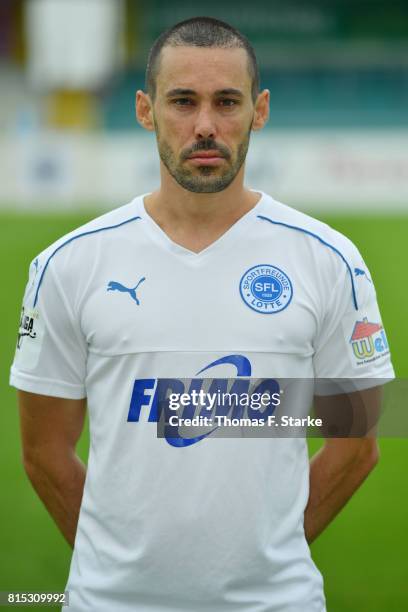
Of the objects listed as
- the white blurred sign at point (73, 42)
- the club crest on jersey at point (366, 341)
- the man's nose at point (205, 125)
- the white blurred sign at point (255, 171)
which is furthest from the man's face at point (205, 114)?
the white blurred sign at point (73, 42)

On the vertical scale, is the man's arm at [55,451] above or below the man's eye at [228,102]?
below

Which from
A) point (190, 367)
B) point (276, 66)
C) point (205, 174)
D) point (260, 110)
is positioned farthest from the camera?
point (276, 66)

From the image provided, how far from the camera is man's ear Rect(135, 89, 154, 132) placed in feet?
9.34

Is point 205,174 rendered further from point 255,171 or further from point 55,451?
point 255,171

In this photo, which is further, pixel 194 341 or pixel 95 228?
pixel 95 228

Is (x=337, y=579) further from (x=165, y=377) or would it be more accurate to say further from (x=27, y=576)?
(x=165, y=377)

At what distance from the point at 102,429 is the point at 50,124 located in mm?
27522

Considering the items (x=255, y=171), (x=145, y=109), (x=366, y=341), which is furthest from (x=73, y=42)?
(x=366, y=341)

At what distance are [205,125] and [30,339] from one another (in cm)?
72

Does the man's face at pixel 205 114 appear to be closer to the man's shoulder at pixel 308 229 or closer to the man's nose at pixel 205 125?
the man's nose at pixel 205 125

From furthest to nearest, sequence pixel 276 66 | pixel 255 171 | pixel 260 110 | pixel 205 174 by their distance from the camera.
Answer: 1. pixel 276 66
2. pixel 255 171
3. pixel 260 110
4. pixel 205 174

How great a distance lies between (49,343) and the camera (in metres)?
2.73

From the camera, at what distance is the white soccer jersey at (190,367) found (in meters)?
Result: 2.52

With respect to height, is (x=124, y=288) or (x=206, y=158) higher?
(x=206, y=158)
